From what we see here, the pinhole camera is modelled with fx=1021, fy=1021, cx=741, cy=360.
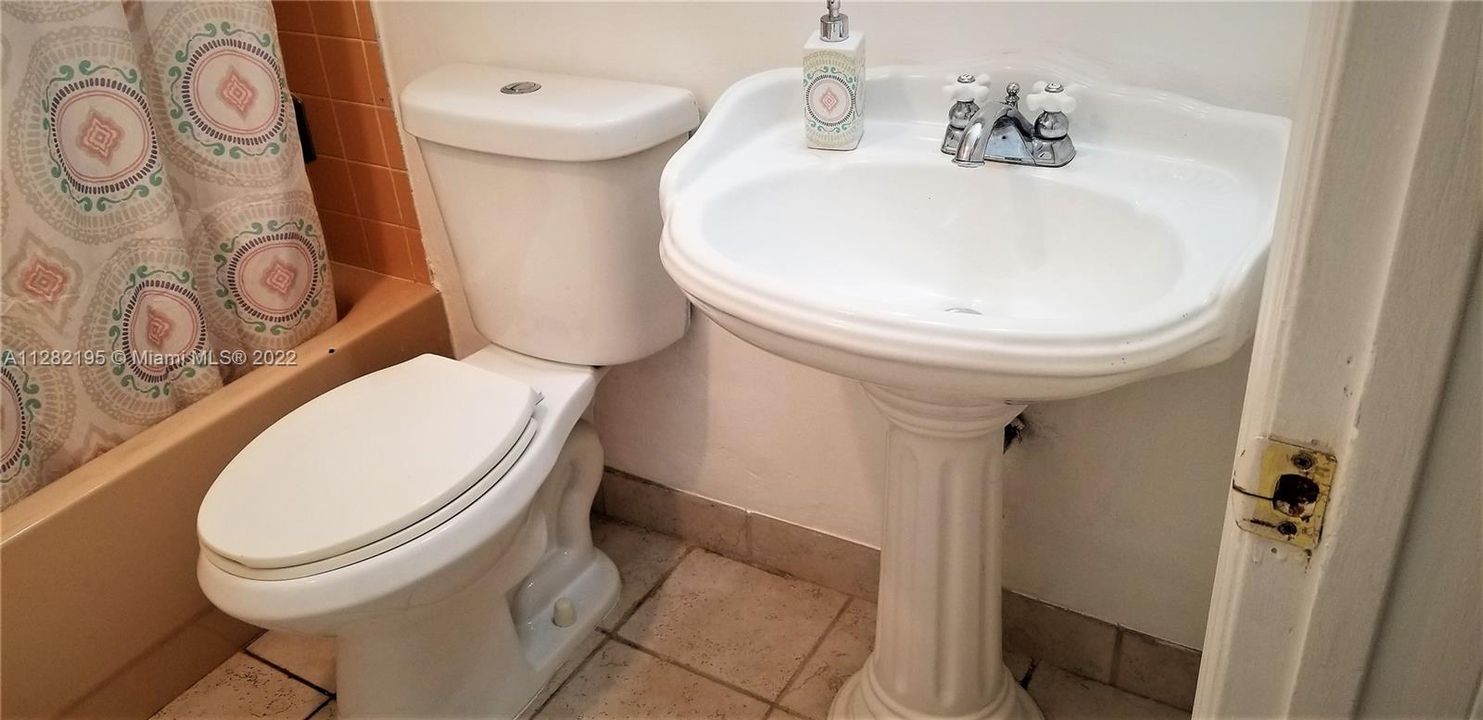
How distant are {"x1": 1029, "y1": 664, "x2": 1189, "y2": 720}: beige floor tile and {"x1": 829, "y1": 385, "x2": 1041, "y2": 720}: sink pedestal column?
0.20 ft

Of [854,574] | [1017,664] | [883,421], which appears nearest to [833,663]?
[854,574]

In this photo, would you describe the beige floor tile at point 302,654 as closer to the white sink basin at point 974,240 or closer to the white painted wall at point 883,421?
the white painted wall at point 883,421

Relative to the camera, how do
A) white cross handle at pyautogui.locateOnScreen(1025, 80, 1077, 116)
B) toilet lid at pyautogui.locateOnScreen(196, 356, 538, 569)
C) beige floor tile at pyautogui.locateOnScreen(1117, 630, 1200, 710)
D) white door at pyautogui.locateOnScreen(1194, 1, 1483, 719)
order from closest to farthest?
1. white door at pyautogui.locateOnScreen(1194, 1, 1483, 719)
2. white cross handle at pyautogui.locateOnScreen(1025, 80, 1077, 116)
3. toilet lid at pyautogui.locateOnScreen(196, 356, 538, 569)
4. beige floor tile at pyautogui.locateOnScreen(1117, 630, 1200, 710)

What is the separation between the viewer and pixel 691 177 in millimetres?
1075

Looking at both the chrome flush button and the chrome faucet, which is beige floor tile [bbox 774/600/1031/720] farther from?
the chrome flush button

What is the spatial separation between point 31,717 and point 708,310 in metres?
1.07

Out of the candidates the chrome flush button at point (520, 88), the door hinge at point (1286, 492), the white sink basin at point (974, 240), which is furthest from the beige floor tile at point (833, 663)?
the door hinge at point (1286, 492)

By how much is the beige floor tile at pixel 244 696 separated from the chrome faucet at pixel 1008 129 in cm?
118

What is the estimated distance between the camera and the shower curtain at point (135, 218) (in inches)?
47.9

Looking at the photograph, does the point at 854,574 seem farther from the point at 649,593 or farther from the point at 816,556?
the point at 649,593

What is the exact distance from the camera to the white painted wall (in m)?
1.02

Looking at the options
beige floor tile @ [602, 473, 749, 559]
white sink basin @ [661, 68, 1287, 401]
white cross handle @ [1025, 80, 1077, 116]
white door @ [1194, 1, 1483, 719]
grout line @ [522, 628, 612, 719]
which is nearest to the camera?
white door @ [1194, 1, 1483, 719]

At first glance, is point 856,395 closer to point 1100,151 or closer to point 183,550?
point 1100,151

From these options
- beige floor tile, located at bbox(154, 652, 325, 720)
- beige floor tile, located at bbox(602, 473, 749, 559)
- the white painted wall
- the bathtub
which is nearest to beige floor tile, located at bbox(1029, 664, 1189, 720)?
the white painted wall
